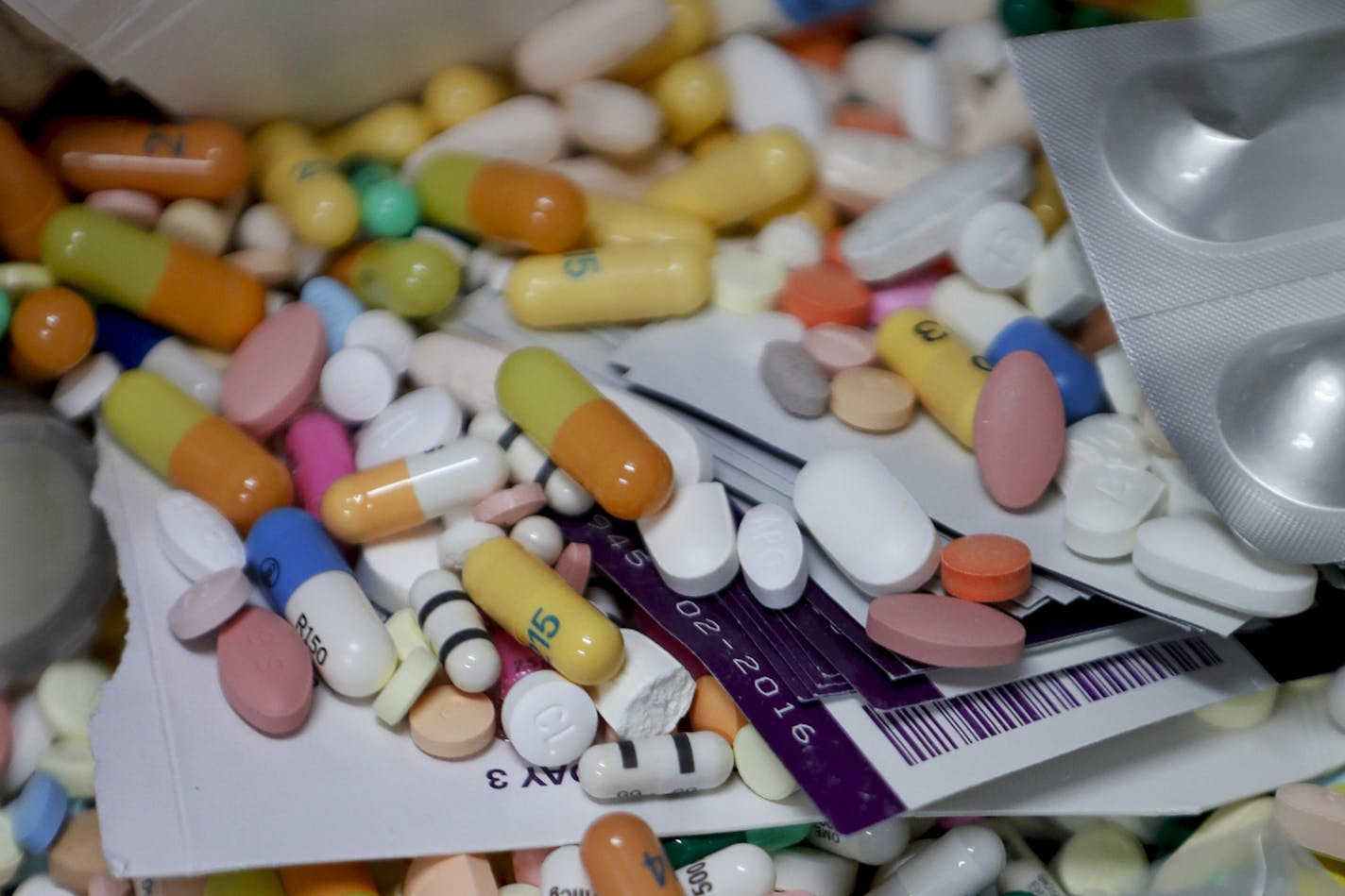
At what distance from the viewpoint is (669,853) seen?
1.17 meters

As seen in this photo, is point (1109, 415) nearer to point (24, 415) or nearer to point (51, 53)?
point (24, 415)

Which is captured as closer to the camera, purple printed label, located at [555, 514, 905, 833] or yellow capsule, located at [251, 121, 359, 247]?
purple printed label, located at [555, 514, 905, 833]

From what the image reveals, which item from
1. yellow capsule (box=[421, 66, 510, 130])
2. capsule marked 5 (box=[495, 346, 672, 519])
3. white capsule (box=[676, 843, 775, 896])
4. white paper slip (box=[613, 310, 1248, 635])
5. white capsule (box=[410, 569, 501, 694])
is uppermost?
yellow capsule (box=[421, 66, 510, 130])

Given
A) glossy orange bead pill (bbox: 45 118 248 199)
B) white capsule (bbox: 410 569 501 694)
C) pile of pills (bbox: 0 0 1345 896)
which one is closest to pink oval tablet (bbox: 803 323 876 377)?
pile of pills (bbox: 0 0 1345 896)

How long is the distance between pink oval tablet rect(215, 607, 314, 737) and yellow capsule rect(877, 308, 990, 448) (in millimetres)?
686

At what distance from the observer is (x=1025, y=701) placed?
1162mm

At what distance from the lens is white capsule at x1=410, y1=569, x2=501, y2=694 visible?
1.15 meters

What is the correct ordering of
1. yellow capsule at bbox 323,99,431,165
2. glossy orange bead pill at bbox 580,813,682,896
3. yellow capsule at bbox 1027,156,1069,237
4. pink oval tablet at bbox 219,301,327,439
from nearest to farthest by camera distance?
glossy orange bead pill at bbox 580,813,682,896 → pink oval tablet at bbox 219,301,327,439 → yellow capsule at bbox 1027,156,1069,237 → yellow capsule at bbox 323,99,431,165

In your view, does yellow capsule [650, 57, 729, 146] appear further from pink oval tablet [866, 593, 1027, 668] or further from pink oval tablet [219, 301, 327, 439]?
pink oval tablet [866, 593, 1027, 668]

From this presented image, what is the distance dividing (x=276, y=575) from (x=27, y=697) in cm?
31

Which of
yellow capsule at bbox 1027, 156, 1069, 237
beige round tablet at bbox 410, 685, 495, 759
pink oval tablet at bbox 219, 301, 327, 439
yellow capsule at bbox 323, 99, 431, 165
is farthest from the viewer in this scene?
yellow capsule at bbox 323, 99, 431, 165

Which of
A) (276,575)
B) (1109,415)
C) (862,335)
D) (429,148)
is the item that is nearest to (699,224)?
(862,335)

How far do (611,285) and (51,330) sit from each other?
0.60 metres

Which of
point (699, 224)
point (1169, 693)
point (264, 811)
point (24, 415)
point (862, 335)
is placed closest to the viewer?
point (264, 811)
